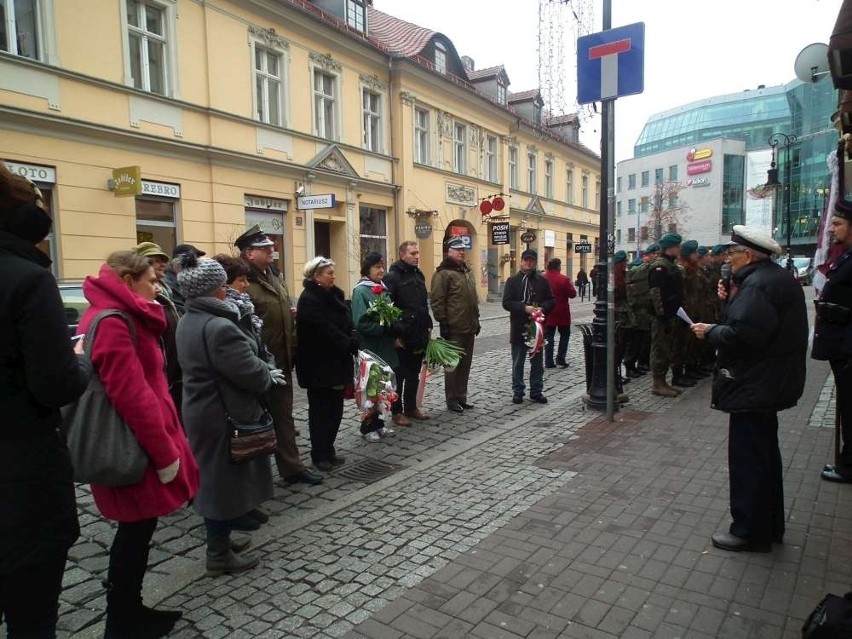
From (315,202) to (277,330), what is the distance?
13157 mm

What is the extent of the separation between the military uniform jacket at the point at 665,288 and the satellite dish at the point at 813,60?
11.8 feet

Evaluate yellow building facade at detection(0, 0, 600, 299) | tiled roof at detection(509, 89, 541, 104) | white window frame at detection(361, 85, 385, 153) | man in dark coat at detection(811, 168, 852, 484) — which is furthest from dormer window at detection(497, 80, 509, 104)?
man in dark coat at detection(811, 168, 852, 484)

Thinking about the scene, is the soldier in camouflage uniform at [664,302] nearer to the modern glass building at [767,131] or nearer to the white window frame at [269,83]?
the white window frame at [269,83]

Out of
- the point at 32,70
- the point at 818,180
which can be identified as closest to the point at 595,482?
the point at 32,70

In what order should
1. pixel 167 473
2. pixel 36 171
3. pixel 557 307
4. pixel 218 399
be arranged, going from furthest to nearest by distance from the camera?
1. pixel 36 171
2. pixel 557 307
3. pixel 218 399
4. pixel 167 473

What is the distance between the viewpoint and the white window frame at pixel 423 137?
75.0 feet

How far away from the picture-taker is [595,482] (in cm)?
472

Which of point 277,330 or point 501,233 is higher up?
point 501,233

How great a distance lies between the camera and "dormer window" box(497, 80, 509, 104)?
28.5 meters

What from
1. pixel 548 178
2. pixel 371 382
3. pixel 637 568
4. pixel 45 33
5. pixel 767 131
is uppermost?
pixel 767 131

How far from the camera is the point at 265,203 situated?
1686 centimetres

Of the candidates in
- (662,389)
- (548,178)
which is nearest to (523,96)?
(548,178)

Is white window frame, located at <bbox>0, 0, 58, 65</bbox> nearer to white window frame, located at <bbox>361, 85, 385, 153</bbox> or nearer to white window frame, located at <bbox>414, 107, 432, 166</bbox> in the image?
white window frame, located at <bbox>361, 85, 385, 153</bbox>

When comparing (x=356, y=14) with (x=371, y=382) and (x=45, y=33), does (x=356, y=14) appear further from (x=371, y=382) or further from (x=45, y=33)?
(x=371, y=382)
